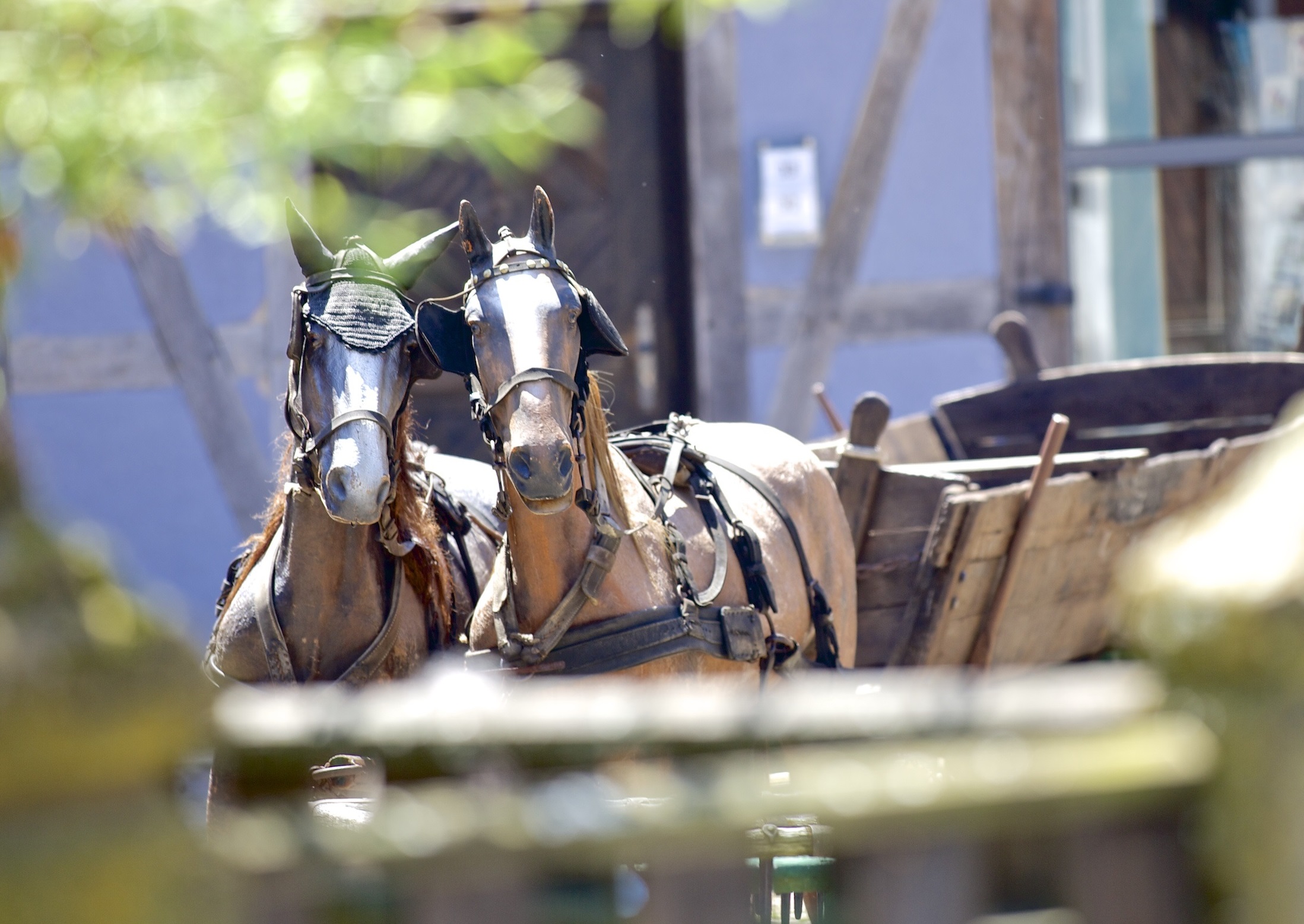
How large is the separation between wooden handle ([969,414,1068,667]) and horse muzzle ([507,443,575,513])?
159 cm

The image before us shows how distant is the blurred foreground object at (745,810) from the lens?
3.79ft

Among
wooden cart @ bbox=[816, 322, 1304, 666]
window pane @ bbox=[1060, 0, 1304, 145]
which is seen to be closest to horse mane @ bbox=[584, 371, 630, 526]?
wooden cart @ bbox=[816, 322, 1304, 666]

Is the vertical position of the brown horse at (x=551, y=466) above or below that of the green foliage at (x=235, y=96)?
below

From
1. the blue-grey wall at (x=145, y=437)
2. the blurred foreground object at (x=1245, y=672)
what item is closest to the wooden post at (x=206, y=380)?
the blue-grey wall at (x=145, y=437)

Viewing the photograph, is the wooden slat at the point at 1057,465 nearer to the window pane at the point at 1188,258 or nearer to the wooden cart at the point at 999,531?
the wooden cart at the point at 999,531

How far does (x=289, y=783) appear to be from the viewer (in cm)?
152

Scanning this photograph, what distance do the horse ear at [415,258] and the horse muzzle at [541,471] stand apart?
2.50 ft

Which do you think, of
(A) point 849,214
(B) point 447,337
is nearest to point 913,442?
(A) point 849,214

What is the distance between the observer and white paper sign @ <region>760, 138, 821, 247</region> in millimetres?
6340

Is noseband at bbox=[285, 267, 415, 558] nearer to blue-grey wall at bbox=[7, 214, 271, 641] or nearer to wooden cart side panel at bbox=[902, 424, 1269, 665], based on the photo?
wooden cart side panel at bbox=[902, 424, 1269, 665]

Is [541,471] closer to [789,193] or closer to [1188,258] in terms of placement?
[789,193]

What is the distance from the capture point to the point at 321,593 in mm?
3324

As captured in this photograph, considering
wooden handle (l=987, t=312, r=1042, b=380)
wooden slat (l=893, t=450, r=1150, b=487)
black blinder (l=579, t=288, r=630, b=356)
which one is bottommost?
wooden slat (l=893, t=450, r=1150, b=487)

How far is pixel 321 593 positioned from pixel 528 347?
77cm
